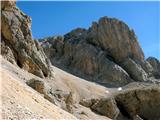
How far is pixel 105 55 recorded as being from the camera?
113 meters

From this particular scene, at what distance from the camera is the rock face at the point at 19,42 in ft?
167

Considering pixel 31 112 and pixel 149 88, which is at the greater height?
pixel 149 88

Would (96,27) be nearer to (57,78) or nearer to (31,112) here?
(57,78)

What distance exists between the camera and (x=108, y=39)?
11706cm

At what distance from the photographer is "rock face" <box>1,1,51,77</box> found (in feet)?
167

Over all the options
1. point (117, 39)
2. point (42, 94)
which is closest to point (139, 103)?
point (42, 94)

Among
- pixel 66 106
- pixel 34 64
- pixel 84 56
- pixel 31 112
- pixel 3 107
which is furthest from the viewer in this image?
pixel 84 56

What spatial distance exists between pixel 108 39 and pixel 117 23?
679 centimetres

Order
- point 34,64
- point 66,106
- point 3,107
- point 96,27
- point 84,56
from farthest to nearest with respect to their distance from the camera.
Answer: point 96,27
point 84,56
point 34,64
point 66,106
point 3,107

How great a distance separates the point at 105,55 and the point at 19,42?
62.9m

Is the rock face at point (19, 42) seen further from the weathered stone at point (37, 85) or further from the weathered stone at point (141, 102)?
the weathered stone at point (141, 102)

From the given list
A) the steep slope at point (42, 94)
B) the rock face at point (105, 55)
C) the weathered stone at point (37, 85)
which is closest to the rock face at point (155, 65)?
the rock face at point (105, 55)

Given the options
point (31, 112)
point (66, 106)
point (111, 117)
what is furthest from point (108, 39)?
point (31, 112)

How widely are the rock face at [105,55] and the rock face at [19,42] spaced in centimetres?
5043
